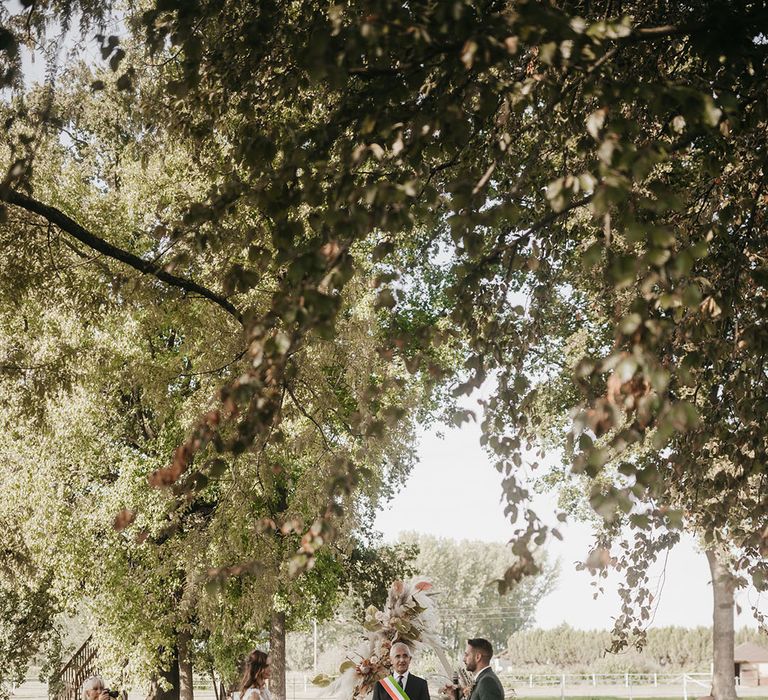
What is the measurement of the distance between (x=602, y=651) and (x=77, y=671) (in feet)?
143

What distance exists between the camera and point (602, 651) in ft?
180

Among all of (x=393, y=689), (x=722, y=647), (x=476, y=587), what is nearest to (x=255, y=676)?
(x=393, y=689)

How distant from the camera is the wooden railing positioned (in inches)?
720

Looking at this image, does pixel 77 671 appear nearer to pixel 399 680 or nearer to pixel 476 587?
pixel 399 680

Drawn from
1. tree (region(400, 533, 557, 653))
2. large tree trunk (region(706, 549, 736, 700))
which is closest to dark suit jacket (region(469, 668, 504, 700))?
large tree trunk (region(706, 549, 736, 700))

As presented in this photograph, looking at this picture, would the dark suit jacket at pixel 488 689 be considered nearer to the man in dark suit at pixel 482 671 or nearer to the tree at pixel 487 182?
the man in dark suit at pixel 482 671

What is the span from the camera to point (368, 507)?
20859mm

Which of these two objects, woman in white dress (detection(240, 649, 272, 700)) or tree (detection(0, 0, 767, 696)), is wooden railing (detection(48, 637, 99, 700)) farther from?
tree (detection(0, 0, 767, 696))

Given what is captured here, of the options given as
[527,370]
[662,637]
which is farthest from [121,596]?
[662,637]

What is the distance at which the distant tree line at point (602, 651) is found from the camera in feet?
188

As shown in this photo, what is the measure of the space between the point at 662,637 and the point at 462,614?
28112mm

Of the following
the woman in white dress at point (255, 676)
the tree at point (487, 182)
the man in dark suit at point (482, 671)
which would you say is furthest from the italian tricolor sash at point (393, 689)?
the tree at point (487, 182)

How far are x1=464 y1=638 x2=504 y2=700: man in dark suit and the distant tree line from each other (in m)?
47.6

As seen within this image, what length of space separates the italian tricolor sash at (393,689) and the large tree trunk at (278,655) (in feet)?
34.3
